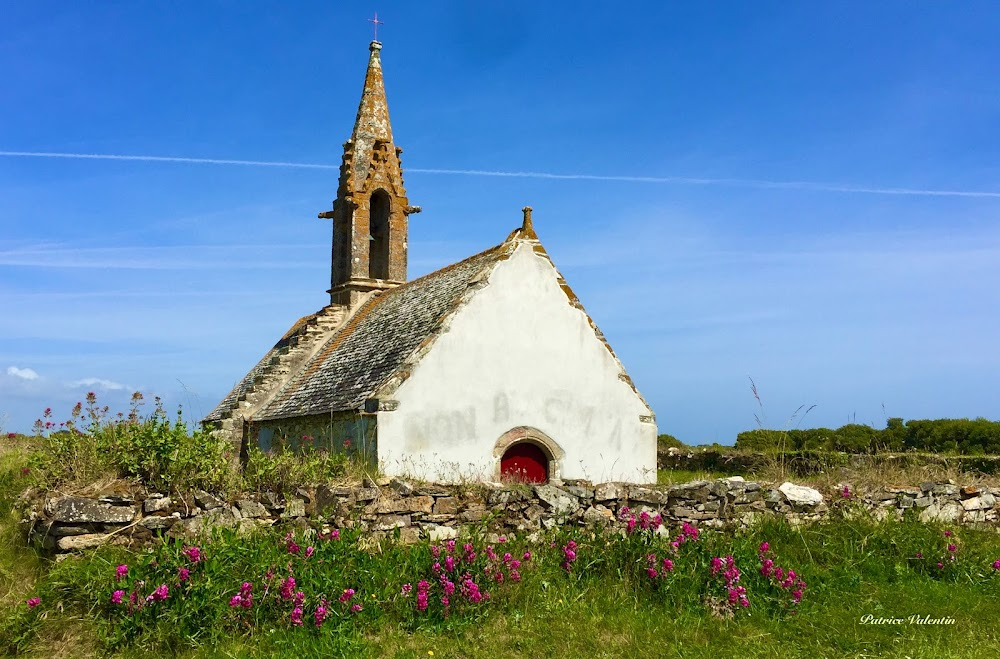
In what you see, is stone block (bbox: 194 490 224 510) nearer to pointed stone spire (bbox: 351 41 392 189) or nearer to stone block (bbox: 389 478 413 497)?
stone block (bbox: 389 478 413 497)

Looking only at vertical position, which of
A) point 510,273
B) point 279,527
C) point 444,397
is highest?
point 510,273

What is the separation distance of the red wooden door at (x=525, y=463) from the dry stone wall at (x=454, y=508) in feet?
14.7

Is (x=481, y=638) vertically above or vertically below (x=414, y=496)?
below

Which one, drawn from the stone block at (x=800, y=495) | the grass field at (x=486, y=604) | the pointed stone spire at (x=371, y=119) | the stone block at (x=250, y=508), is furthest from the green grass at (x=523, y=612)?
the pointed stone spire at (x=371, y=119)

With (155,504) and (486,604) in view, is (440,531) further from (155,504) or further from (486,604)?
(155,504)

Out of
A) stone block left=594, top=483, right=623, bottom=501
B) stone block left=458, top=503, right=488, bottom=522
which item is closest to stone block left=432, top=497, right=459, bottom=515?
stone block left=458, top=503, right=488, bottom=522

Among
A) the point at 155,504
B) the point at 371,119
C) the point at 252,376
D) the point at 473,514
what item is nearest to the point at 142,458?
the point at 155,504

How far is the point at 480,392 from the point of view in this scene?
1567 cm

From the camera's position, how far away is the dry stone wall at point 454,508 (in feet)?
29.8

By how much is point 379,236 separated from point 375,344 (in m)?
7.48

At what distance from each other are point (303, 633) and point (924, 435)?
23.9m

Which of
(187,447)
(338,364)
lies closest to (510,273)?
(338,364)

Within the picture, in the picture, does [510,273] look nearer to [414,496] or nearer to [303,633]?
[414,496]

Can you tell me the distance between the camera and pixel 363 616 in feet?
27.3
